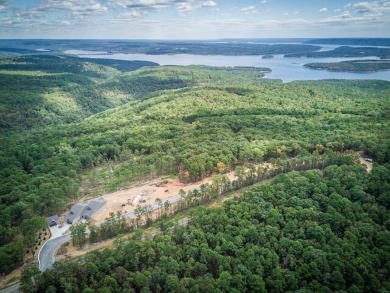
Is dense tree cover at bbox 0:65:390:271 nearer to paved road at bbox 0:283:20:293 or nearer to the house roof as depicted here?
the house roof

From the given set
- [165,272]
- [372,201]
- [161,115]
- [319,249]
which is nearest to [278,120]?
[161,115]

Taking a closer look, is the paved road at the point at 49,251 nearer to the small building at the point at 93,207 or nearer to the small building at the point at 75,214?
the small building at the point at 93,207

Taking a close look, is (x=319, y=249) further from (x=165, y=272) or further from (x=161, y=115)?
(x=161, y=115)

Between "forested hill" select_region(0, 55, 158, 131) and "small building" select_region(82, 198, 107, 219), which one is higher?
"small building" select_region(82, 198, 107, 219)

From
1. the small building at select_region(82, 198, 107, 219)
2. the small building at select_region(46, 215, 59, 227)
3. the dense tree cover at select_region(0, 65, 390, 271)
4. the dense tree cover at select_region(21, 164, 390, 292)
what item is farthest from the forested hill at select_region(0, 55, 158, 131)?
the dense tree cover at select_region(21, 164, 390, 292)

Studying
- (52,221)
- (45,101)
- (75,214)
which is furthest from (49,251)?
(45,101)

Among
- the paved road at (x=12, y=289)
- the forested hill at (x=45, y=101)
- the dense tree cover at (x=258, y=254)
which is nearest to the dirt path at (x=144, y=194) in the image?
the dense tree cover at (x=258, y=254)
